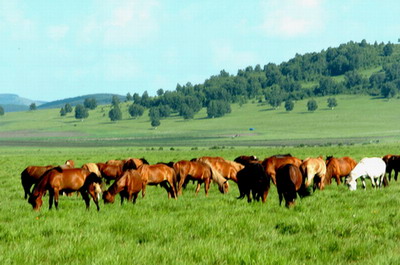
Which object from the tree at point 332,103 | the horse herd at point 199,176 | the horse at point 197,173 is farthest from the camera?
the tree at point 332,103

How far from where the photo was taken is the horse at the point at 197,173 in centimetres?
1866

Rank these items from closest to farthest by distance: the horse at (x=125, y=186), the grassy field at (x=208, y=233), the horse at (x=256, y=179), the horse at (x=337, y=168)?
the grassy field at (x=208, y=233) → the horse at (x=256, y=179) → the horse at (x=125, y=186) → the horse at (x=337, y=168)

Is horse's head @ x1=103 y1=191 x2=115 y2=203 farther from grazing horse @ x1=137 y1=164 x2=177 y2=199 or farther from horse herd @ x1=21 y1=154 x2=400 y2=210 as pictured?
grazing horse @ x1=137 y1=164 x2=177 y2=199

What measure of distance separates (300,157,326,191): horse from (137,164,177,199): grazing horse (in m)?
4.77

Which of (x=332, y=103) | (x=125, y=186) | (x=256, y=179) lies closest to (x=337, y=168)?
(x=256, y=179)

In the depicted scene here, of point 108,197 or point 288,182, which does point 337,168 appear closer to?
point 288,182

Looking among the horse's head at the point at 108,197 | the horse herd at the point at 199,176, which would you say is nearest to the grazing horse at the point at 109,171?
the horse herd at the point at 199,176

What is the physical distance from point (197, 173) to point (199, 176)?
0.14 meters

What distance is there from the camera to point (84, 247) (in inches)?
347

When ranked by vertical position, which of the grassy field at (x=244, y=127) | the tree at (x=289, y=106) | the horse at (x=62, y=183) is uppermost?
the horse at (x=62, y=183)

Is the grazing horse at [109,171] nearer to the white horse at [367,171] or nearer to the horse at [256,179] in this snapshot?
the horse at [256,179]

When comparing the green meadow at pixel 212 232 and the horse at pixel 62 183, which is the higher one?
the horse at pixel 62 183

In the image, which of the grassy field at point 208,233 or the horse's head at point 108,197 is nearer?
the grassy field at point 208,233

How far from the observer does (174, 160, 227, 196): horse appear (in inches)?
734
